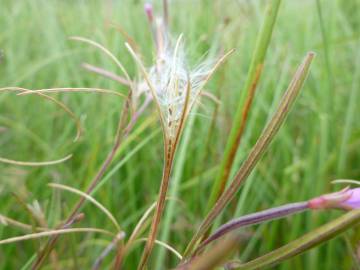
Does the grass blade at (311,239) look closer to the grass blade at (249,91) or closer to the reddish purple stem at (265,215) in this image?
the reddish purple stem at (265,215)

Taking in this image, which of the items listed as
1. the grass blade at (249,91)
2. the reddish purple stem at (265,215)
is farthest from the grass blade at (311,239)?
the grass blade at (249,91)

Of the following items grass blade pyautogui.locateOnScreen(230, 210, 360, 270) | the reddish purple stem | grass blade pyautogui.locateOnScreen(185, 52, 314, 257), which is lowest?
grass blade pyautogui.locateOnScreen(230, 210, 360, 270)

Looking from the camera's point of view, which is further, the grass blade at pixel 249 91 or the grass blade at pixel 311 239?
the grass blade at pixel 249 91

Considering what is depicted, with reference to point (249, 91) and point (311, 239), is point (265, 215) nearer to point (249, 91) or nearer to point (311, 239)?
point (311, 239)

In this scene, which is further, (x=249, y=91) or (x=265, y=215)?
(x=249, y=91)

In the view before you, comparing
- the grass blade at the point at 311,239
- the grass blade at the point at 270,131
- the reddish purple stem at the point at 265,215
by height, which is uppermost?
the grass blade at the point at 270,131

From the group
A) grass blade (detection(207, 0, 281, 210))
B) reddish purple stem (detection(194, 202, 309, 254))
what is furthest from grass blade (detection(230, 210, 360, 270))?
grass blade (detection(207, 0, 281, 210))

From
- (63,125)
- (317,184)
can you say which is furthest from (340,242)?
(63,125)

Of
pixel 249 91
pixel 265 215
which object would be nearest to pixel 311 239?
pixel 265 215

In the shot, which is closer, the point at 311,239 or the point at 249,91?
the point at 311,239

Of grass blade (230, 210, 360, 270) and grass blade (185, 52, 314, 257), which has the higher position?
grass blade (185, 52, 314, 257)

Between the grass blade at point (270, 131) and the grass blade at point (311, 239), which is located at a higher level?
the grass blade at point (270, 131)

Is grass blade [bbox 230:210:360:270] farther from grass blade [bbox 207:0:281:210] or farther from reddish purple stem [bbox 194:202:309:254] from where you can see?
grass blade [bbox 207:0:281:210]
